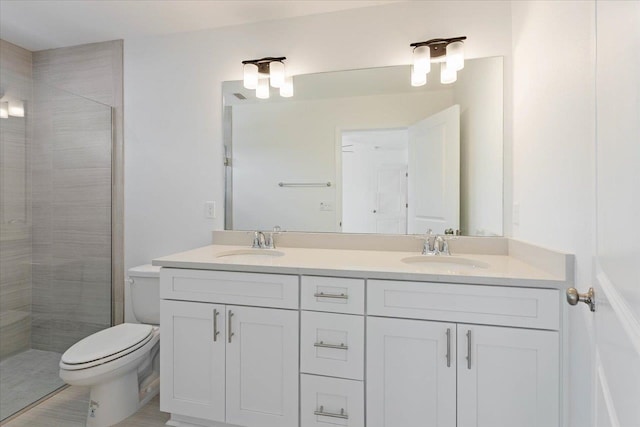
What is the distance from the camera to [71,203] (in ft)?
7.62

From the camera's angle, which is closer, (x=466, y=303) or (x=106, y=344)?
(x=466, y=303)

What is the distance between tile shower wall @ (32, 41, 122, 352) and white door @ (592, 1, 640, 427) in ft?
8.64

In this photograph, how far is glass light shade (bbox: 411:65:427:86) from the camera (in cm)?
184

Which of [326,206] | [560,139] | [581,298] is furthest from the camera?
[326,206]

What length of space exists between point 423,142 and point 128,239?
2.08 m

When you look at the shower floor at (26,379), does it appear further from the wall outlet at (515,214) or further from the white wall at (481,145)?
the wall outlet at (515,214)

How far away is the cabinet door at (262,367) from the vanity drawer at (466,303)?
41 centimetres

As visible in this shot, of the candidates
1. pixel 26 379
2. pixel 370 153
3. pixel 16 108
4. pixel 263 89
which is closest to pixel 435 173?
pixel 370 153

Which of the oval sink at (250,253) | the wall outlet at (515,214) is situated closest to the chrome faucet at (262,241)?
the oval sink at (250,253)

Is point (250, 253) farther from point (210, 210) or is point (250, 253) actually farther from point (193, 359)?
point (193, 359)

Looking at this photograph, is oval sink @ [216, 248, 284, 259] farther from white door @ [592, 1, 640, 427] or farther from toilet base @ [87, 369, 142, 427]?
white door @ [592, 1, 640, 427]

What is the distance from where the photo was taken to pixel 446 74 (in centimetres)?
180

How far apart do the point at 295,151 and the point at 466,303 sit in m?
1.32

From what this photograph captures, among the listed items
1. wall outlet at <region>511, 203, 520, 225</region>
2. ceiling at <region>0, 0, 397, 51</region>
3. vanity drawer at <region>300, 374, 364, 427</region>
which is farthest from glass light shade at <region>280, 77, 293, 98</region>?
vanity drawer at <region>300, 374, 364, 427</region>
